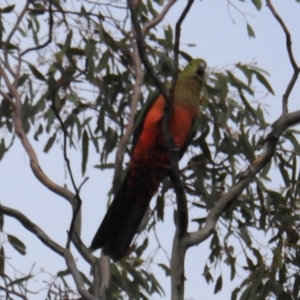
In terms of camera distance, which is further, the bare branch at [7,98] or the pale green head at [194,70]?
the pale green head at [194,70]

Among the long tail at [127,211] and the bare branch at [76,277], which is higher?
the long tail at [127,211]

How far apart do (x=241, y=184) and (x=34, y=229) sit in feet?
2.19

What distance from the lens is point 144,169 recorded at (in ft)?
11.5

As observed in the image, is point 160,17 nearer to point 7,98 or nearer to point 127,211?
point 7,98

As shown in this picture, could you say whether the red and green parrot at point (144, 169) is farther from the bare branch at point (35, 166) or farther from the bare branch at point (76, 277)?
the bare branch at point (76, 277)

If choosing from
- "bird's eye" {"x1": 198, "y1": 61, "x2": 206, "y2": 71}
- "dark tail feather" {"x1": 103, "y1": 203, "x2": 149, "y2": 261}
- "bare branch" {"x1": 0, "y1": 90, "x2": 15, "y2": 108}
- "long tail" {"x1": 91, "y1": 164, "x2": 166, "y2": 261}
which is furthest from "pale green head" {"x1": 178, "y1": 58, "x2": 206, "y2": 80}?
"bare branch" {"x1": 0, "y1": 90, "x2": 15, "y2": 108}

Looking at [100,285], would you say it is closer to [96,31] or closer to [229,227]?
[229,227]

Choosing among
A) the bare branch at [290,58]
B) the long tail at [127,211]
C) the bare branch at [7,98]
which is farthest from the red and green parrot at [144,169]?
the bare branch at [290,58]

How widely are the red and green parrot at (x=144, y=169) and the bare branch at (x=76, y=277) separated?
456 millimetres

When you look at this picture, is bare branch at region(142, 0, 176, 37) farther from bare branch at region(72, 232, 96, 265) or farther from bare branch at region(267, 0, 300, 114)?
bare branch at region(72, 232, 96, 265)

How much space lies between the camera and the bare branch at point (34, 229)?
2.79 m

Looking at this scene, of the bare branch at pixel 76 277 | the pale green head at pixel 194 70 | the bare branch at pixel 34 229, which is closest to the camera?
the bare branch at pixel 76 277

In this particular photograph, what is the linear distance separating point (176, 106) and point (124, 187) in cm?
41

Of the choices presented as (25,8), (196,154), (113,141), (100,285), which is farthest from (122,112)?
(100,285)
